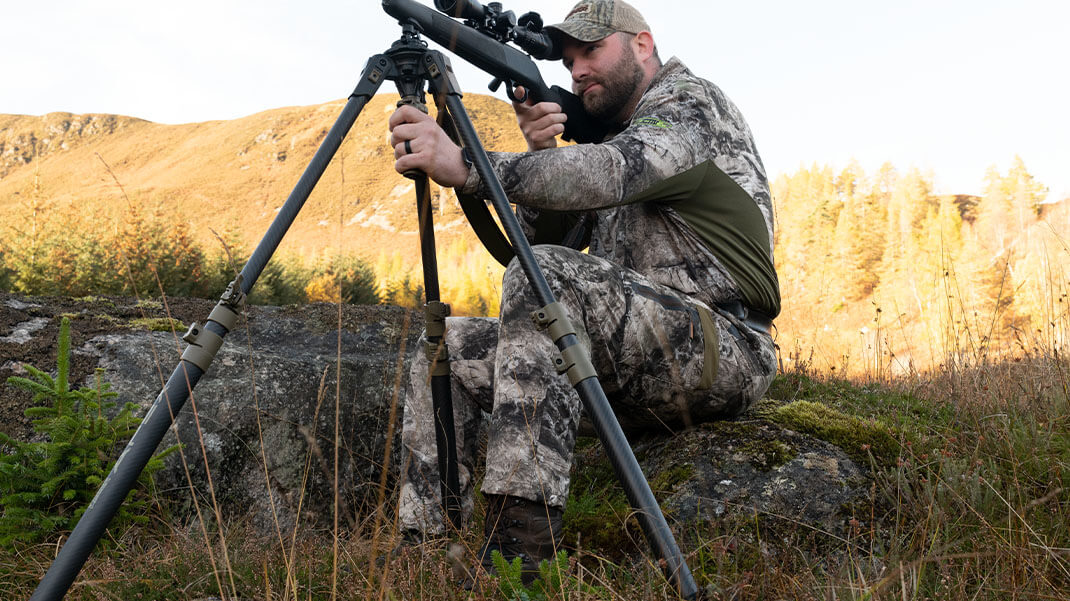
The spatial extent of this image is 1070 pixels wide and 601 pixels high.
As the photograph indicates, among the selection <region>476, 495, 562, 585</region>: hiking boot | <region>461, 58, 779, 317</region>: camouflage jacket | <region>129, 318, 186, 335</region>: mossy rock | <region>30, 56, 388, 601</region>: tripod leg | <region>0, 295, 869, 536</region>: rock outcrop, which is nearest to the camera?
<region>30, 56, 388, 601</region>: tripod leg

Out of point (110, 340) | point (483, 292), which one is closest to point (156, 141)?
point (483, 292)

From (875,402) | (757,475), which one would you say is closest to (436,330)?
(757,475)

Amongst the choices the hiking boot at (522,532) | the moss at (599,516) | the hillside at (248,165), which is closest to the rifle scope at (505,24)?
the hiking boot at (522,532)

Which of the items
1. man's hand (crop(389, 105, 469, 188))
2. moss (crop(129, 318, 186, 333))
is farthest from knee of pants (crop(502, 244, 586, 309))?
moss (crop(129, 318, 186, 333))

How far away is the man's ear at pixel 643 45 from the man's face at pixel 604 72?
36 millimetres

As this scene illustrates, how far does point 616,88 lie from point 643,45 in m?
0.25

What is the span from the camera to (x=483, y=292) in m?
17.4

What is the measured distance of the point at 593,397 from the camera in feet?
5.53

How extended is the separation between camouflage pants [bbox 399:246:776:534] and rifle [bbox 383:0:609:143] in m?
0.73

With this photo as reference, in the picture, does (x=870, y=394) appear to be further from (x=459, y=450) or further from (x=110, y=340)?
(x=110, y=340)

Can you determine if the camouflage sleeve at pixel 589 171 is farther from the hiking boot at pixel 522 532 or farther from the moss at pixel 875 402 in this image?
the moss at pixel 875 402

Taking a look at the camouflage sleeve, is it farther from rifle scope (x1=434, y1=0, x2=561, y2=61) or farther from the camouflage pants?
rifle scope (x1=434, y1=0, x2=561, y2=61)

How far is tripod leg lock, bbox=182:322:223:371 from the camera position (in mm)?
1599

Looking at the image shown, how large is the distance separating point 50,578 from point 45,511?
1005mm
